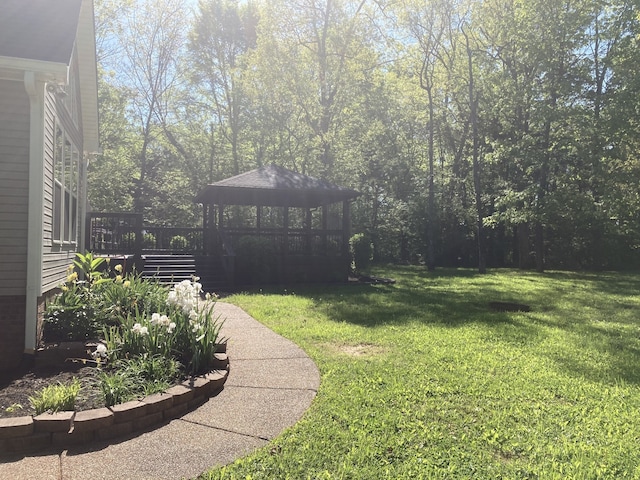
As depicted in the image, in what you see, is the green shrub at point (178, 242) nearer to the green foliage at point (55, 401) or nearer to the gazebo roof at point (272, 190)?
the gazebo roof at point (272, 190)

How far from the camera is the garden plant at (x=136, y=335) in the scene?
3.96m

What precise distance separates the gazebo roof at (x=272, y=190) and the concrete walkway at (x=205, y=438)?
371 inches

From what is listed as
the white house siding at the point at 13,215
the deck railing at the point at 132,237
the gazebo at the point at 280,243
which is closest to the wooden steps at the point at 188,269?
the gazebo at the point at 280,243

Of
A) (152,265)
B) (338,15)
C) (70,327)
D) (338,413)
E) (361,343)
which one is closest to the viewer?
(338,413)

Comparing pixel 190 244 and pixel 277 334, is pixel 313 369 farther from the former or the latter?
pixel 190 244

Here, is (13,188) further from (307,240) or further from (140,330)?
(307,240)

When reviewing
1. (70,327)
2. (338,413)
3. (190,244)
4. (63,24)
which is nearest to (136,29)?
(190,244)


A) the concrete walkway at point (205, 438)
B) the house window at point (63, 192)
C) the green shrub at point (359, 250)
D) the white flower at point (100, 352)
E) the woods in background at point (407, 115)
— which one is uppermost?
the woods in background at point (407, 115)

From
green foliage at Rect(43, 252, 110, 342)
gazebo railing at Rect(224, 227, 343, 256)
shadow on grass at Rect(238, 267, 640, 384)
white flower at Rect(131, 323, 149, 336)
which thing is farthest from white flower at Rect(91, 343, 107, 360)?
gazebo railing at Rect(224, 227, 343, 256)

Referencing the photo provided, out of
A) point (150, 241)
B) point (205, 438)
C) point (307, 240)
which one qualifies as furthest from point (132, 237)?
point (205, 438)

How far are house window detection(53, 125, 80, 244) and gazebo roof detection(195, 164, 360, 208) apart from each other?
18.9 ft

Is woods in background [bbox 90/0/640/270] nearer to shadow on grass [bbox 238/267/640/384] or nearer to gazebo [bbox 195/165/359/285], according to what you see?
shadow on grass [bbox 238/267/640/384]

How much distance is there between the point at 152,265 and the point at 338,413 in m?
11.8

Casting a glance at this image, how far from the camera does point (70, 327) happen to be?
521 centimetres
